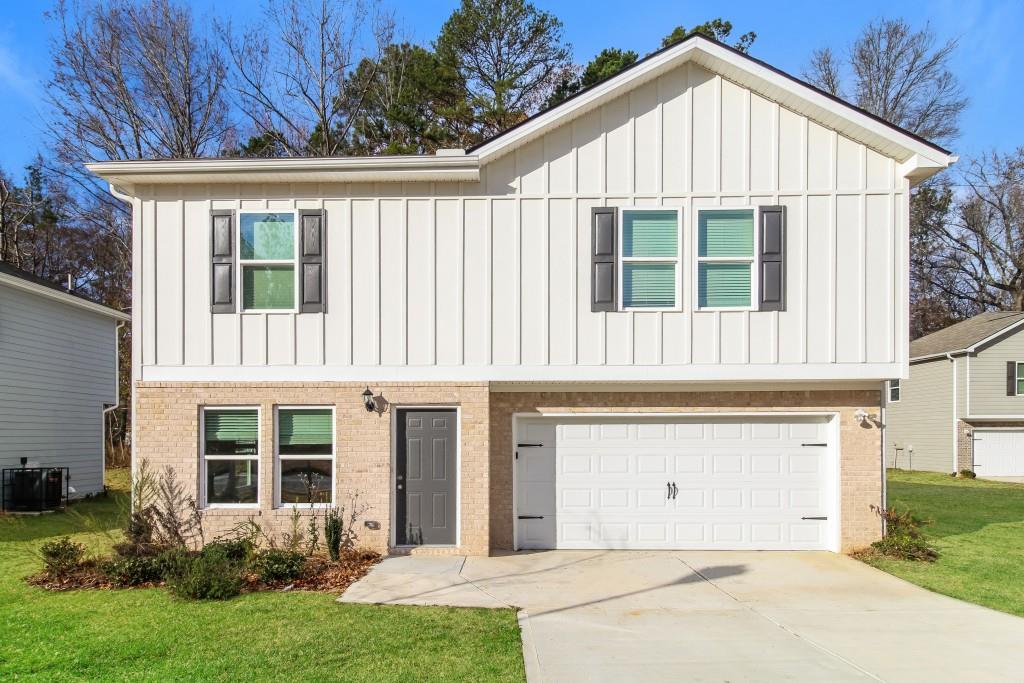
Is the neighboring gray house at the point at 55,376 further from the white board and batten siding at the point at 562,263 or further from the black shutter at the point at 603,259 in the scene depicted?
the black shutter at the point at 603,259

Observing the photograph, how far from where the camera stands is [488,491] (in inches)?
424

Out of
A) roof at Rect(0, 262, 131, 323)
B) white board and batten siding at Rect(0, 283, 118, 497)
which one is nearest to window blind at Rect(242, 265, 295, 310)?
roof at Rect(0, 262, 131, 323)

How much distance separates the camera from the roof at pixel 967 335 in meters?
26.1

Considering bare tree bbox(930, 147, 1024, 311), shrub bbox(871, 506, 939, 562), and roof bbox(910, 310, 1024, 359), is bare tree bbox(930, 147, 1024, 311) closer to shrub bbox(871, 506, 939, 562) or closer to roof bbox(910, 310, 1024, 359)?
roof bbox(910, 310, 1024, 359)

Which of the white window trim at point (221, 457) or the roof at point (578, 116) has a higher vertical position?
the roof at point (578, 116)

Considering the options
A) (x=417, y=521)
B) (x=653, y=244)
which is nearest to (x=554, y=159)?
(x=653, y=244)

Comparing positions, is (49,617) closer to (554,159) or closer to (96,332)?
(554,159)

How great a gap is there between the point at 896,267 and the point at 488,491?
23.5ft

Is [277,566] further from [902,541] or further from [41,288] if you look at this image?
[41,288]

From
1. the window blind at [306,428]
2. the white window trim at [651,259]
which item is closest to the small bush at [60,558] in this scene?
the window blind at [306,428]

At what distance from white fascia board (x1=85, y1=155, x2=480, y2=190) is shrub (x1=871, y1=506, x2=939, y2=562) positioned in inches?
332

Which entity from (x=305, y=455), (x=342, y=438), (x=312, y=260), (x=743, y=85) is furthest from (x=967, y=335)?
(x=305, y=455)

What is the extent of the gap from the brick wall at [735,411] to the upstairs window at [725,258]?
1609 millimetres

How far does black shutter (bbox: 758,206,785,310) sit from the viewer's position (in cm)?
1070
